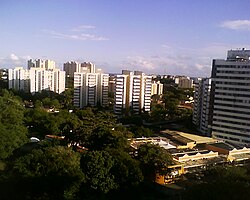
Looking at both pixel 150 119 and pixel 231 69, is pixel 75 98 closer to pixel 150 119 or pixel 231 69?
pixel 150 119

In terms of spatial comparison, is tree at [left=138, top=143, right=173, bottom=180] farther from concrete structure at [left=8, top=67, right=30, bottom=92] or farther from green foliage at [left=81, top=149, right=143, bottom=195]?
concrete structure at [left=8, top=67, right=30, bottom=92]

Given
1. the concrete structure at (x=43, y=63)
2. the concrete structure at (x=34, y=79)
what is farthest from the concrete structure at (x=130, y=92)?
the concrete structure at (x=43, y=63)

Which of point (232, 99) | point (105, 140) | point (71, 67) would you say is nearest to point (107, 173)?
point (105, 140)

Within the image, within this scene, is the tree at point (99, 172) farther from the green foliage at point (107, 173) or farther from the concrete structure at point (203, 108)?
the concrete structure at point (203, 108)

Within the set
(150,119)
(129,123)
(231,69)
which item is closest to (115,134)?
(231,69)

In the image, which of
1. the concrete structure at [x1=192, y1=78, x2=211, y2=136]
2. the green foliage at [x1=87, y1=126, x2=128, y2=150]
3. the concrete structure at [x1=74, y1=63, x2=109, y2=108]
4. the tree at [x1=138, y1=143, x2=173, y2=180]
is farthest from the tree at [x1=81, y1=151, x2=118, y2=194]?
the concrete structure at [x1=74, y1=63, x2=109, y2=108]

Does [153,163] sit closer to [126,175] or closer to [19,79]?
[126,175]
